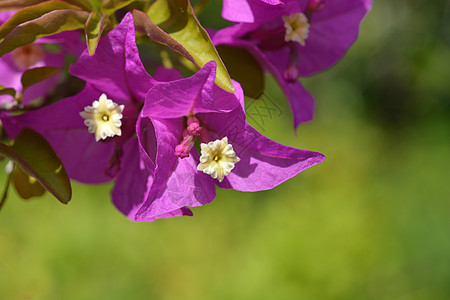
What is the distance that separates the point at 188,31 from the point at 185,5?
0.15 feet

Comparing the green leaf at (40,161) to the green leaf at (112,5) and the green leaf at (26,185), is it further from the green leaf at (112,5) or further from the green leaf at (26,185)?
the green leaf at (112,5)

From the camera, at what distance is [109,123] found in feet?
2.15

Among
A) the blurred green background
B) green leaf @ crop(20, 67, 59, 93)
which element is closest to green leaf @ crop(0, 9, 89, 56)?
green leaf @ crop(20, 67, 59, 93)

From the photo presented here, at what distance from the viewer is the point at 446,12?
105 inches

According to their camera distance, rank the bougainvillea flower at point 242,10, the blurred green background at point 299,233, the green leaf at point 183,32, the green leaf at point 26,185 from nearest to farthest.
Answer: the green leaf at point 183,32
the bougainvillea flower at point 242,10
the green leaf at point 26,185
the blurred green background at point 299,233

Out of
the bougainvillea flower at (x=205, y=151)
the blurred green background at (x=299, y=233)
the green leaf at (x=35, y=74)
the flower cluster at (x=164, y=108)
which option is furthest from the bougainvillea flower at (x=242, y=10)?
the blurred green background at (x=299, y=233)

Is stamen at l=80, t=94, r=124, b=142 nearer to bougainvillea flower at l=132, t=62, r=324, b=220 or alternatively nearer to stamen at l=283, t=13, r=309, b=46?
bougainvillea flower at l=132, t=62, r=324, b=220

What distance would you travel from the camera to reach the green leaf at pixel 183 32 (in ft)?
1.89

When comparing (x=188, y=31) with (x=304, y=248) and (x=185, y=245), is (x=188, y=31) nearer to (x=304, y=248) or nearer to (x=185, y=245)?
(x=304, y=248)

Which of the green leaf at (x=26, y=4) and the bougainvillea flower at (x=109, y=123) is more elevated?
the green leaf at (x=26, y=4)

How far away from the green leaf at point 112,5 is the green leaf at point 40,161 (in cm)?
23

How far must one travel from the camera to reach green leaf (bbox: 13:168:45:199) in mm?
792

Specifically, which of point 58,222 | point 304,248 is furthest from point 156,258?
point 304,248

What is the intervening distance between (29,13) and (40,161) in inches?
8.4
